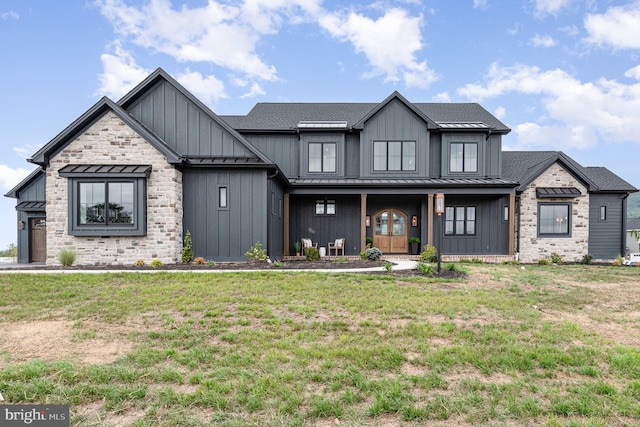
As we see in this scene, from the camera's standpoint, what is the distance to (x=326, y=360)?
3883 mm

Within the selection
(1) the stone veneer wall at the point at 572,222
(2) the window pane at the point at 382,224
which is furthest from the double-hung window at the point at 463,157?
(2) the window pane at the point at 382,224

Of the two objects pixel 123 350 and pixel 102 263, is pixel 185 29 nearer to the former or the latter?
pixel 102 263

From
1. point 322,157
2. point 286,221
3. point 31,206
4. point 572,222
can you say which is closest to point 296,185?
point 286,221

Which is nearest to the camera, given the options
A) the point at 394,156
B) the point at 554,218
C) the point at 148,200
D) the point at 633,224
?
the point at 148,200

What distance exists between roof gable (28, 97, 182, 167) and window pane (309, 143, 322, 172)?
21.4 feet

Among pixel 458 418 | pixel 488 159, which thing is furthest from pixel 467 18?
pixel 458 418

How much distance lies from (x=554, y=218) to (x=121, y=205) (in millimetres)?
18660

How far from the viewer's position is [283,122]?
16969mm

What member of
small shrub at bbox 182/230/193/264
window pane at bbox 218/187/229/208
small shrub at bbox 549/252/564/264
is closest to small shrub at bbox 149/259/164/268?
small shrub at bbox 182/230/193/264

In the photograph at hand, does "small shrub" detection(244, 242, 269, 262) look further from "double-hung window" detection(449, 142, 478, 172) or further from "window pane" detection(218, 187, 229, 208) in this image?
"double-hung window" detection(449, 142, 478, 172)

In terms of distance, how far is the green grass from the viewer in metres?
2.92

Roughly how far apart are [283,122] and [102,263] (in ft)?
33.4

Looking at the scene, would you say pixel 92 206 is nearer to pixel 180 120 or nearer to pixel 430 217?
pixel 180 120

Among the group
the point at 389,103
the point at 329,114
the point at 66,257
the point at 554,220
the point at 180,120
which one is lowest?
the point at 66,257
